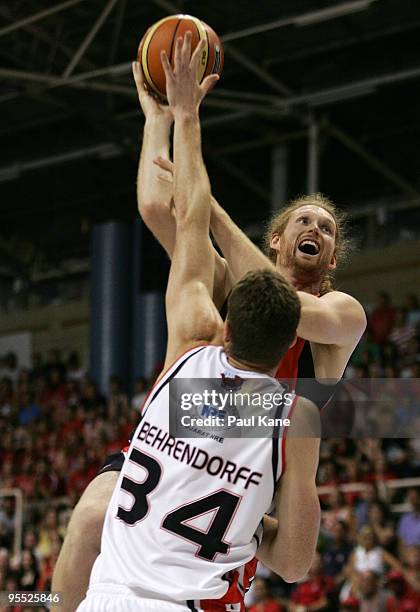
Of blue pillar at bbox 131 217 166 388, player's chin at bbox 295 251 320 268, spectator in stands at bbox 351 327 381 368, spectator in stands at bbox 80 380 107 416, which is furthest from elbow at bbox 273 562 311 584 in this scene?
blue pillar at bbox 131 217 166 388

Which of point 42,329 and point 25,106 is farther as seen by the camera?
point 42,329

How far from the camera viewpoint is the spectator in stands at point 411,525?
9945 millimetres

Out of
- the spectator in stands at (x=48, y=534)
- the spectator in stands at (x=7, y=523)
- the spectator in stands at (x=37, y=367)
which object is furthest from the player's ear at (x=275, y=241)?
the spectator in stands at (x=37, y=367)

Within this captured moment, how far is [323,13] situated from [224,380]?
1109cm

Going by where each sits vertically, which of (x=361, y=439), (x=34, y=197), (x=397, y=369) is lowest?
(x=361, y=439)

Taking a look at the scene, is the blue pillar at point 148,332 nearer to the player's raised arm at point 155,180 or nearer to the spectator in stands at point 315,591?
the spectator in stands at point 315,591

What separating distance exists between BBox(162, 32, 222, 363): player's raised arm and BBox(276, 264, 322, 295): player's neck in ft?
2.54

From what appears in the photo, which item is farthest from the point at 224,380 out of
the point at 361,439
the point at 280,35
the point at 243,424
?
the point at 280,35

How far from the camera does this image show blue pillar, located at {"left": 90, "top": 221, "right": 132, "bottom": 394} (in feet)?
60.8

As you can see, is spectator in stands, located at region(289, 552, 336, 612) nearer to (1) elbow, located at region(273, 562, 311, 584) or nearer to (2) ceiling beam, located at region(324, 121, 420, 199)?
(1) elbow, located at region(273, 562, 311, 584)

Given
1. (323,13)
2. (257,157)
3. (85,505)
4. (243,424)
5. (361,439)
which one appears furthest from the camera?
(257,157)

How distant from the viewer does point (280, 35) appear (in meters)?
16.0

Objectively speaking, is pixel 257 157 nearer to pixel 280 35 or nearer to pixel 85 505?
pixel 280 35

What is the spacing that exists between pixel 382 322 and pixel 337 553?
5387 mm
